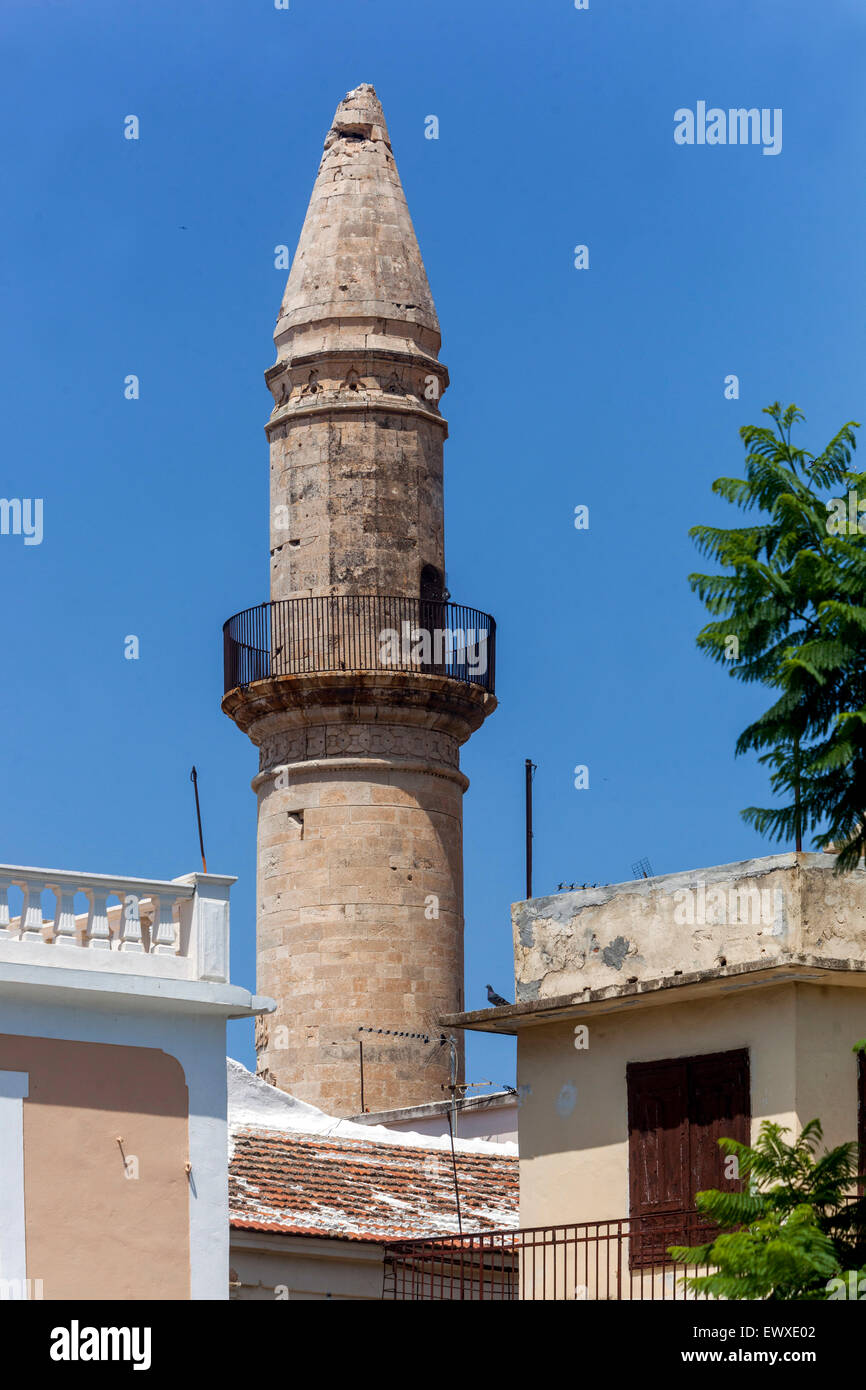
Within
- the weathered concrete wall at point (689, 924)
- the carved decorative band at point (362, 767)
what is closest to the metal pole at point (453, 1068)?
the carved decorative band at point (362, 767)

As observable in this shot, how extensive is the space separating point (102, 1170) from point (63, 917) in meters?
1.94

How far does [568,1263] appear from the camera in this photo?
24.2 meters

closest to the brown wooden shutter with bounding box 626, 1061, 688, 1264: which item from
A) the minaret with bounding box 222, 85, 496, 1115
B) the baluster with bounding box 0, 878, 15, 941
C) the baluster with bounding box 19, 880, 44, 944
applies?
the baluster with bounding box 19, 880, 44, 944

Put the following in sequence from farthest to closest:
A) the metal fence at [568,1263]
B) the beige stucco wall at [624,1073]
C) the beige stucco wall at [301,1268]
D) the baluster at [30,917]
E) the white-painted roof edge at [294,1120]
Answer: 1. the white-painted roof edge at [294,1120]
2. the beige stucco wall at [301,1268]
3. the metal fence at [568,1263]
4. the beige stucco wall at [624,1073]
5. the baluster at [30,917]

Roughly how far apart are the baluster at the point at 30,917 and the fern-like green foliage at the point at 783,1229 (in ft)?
20.3

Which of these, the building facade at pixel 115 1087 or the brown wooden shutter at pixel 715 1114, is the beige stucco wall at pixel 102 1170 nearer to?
the building facade at pixel 115 1087

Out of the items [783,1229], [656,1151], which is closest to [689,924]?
[656,1151]

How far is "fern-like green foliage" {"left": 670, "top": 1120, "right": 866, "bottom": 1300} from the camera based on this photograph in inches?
666

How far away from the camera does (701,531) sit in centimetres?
1802

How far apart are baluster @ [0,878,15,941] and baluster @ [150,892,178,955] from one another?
1281mm

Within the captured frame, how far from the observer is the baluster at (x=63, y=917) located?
2216 cm

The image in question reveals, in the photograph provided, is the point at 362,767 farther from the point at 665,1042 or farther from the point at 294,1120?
the point at 665,1042

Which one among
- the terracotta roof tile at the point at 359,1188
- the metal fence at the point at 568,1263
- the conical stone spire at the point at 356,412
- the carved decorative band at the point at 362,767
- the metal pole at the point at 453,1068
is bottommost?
the metal fence at the point at 568,1263
